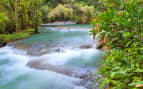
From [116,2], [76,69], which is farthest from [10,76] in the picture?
[116,2]

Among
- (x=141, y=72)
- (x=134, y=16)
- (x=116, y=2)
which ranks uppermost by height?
(x=116, y=2)

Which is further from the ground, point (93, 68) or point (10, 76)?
point (93, 68)

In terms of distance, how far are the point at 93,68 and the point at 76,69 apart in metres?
0.56

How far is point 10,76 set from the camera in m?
4.10

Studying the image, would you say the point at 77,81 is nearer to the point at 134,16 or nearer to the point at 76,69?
the point at 76,69

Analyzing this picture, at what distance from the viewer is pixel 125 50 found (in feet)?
7.81

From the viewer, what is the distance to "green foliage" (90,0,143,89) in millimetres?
1891

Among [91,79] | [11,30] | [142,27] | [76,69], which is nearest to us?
[142,27]

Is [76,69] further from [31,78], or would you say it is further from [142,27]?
[142,27]

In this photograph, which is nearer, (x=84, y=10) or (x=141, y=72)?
(x=141, y=72)

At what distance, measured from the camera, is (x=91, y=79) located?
3318 millimetres

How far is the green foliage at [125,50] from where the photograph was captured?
1.89 meters

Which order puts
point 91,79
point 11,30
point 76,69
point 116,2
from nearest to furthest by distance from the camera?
point 91,79 → point 116,2 → point 76,69 → point 11,30

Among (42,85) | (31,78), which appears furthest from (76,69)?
(31,78)
